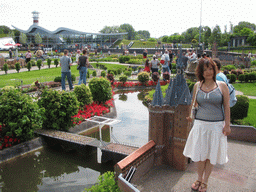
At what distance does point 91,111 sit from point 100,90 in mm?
1130

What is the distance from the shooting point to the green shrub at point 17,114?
560 cm

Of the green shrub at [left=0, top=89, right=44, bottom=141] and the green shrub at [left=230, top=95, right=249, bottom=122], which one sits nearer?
the green shrub at [left=0, top=89, right=44, bottom=141]

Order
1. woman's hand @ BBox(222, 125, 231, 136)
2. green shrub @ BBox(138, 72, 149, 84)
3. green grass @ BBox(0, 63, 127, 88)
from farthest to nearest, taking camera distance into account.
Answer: green shrub @ BBox(138, 72, 149, 84) → green grass @ BBox(0, 63, 127, 88) → woman's hand @ BBox(222, 125, 231, 136)

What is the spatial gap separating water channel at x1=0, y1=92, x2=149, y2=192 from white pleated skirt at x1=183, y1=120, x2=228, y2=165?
7.75 ft

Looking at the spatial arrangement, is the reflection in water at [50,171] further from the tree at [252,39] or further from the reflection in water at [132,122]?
the tree at [252,39]

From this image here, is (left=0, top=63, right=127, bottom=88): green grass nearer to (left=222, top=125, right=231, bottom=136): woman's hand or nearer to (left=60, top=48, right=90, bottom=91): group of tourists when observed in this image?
(left=60, top=48, right=90, bottom=91): group of tourists

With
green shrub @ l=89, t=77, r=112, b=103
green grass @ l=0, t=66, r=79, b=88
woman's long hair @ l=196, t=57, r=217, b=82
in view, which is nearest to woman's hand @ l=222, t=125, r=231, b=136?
woman's long hair @ l=196, t=57, r=217, b=82

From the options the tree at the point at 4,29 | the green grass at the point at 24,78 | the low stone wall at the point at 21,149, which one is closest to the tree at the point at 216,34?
the green grass at the point at 24,78

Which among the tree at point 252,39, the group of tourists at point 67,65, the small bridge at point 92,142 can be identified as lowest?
the small bridge at point 92,142

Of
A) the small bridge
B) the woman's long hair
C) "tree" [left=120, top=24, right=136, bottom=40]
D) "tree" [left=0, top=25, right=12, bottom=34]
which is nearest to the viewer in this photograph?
the woman's long hair

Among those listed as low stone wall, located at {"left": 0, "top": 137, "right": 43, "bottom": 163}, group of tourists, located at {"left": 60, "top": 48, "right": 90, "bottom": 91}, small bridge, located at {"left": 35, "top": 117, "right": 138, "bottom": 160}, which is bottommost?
low stone wall, located at {"left": 0, "top": 137, "right": 43, "bottom": 163}

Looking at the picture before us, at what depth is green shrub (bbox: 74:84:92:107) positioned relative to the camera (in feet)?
26.8

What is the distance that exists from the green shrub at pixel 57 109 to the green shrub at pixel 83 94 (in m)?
1.27

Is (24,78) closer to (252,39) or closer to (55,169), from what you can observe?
(55,169)
